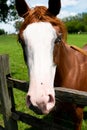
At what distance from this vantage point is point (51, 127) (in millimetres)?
3949

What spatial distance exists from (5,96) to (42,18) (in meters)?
1.65

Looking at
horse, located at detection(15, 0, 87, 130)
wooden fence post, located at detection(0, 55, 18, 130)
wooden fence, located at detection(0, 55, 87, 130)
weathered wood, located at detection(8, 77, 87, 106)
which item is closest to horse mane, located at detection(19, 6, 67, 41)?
horse, located at detection(15, 0, 87, 130)

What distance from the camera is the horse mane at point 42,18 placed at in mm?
3256

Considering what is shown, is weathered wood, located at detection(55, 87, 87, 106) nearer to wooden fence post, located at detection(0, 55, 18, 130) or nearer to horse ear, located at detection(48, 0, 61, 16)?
horse ear, located at detection(48, 0, 61, 16)

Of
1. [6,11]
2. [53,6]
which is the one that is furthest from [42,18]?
[6,11]

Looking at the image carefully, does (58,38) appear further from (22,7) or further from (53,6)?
(22,7)

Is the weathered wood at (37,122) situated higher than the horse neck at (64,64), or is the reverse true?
the horse neck at (64,64)

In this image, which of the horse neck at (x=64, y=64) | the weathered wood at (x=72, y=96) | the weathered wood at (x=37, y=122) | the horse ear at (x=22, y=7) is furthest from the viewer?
the weathered wood at (x=37, y=122)

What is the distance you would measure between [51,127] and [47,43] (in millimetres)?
1382

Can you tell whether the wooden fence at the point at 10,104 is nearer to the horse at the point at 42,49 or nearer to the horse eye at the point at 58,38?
the horse at the point at 42,49

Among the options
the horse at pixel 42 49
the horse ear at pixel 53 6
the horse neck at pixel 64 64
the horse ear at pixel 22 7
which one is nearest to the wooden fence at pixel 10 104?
the horse neck at pixel 64 64

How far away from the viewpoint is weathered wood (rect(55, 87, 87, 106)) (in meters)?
3.09

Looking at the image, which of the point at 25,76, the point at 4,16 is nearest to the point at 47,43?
the point at 25,76

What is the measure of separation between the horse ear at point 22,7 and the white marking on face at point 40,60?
0.49 meters
